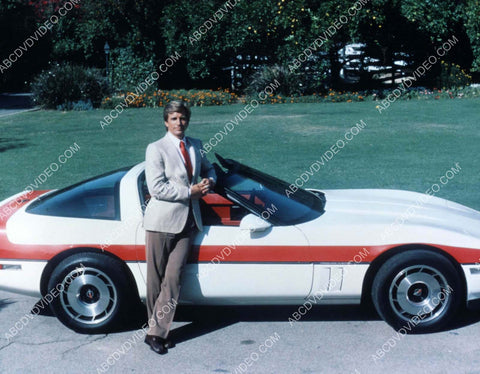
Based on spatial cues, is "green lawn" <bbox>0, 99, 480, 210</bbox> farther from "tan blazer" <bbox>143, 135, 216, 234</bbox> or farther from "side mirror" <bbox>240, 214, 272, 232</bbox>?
"tan blazer" <bbox>143, 135, 216, 234</bbox>

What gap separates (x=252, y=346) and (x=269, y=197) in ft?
3.80

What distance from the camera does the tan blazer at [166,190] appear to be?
Result: 14.7 ft

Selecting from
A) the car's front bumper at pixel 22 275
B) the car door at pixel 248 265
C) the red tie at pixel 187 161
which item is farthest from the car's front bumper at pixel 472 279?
the car's front bumper at pixel 22 275

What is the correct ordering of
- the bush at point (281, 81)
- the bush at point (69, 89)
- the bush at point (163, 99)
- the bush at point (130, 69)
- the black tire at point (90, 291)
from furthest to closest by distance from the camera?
→ the bush at point (130, 69), the bush at point (281, 81), the bush at point (163, 99), the bush at point (69, 89), the black tire at point (90, 291)

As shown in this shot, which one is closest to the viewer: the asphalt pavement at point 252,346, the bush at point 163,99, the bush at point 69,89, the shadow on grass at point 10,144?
the asphalt pavement at point 252,346

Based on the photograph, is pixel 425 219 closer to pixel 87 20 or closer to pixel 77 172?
pixel 77 172

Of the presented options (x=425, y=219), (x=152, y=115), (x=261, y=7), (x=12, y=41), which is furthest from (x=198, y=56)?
(x=425, y=219)

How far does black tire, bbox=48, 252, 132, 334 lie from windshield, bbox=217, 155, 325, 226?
3.33 ft

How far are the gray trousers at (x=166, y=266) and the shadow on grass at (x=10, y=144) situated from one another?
1063 centimetres

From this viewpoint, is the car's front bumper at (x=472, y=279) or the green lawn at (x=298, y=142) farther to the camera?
the green lawn at (x=298, y=142)

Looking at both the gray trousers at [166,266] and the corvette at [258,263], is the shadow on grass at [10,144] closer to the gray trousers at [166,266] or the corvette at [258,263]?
the corvette at [258,263]

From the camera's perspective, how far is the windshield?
4.87 metres

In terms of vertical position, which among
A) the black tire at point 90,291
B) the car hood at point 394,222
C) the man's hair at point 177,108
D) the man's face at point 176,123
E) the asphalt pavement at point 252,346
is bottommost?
the asphalt pavement at point 252,346

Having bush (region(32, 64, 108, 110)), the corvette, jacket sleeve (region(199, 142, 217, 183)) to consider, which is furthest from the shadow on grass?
jacket sleeve (region(199, 142, 217, 183))
